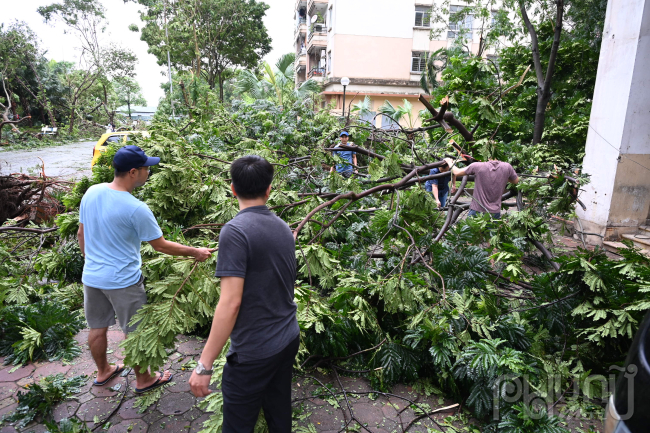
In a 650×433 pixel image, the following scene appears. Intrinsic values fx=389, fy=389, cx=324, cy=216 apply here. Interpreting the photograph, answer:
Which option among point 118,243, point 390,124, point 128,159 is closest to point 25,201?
A: point 118,243

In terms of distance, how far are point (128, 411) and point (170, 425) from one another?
0.38 meters

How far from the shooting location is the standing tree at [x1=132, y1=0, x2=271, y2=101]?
21.3 meters

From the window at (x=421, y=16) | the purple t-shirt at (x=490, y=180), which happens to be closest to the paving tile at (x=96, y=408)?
the purple t-shirt at (x=490, y=180)

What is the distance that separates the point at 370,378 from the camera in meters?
3.09

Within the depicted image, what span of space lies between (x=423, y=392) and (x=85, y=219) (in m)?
2.79

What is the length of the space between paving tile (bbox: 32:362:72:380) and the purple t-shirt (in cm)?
446

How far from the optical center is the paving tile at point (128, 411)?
2.72 metres

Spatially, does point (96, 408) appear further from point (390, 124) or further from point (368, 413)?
point (390, 124)

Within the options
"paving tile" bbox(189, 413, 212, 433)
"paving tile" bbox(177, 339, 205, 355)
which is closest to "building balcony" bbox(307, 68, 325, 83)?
"paving tile" bbox(177, 339, 205, 355)

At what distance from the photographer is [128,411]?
2.77 meters

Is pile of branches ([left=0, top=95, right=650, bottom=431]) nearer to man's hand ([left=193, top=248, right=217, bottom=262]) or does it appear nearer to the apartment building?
man's hand ([left=193, top=248, right=217, bottom=262])

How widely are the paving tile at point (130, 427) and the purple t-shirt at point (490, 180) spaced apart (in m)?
3.94

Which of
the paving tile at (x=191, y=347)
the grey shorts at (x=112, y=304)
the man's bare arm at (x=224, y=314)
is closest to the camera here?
the man's bare arm at (x=224, y=314)

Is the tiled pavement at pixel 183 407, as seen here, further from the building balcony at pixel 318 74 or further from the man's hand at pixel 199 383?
the building balcony at pixel 318 74
